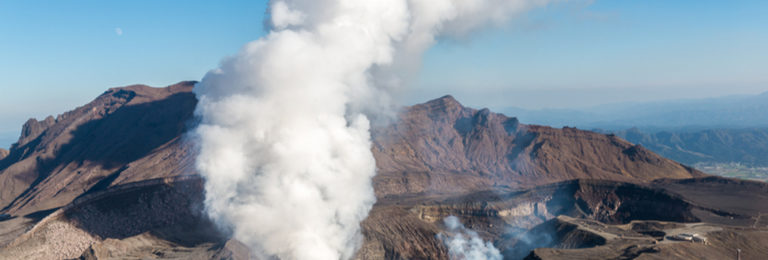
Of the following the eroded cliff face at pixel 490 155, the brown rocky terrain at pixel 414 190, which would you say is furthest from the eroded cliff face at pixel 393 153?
the brown rocky terrain at pixel 414 190

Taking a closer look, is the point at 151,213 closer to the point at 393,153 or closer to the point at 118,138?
the point at 393,153

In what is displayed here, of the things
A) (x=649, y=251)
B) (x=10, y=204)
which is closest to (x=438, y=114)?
(x=649, y=251)

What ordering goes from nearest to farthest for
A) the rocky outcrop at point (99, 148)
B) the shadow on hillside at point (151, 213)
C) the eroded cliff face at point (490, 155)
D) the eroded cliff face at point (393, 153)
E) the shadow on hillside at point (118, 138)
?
the shadow on hillside at point (151, 213) < the rocky outcrop at point (99, 148) < the eroded cliff face at point (393, 153) < the eroded cliff face at point (490, 155) < the shadow on hillside at point (118, 138)

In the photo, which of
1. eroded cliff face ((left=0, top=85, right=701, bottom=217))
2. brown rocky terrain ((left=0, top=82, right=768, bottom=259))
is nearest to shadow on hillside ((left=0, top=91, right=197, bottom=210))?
eroded cliff face ((left=0, top=85, right=701, bottom=217))

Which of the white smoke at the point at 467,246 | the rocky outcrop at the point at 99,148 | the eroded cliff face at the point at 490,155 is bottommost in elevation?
the white smoke at the point at 467,246

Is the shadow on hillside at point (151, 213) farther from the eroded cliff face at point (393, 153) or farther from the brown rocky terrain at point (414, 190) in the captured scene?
the eroded cliff face at point (393, 153)

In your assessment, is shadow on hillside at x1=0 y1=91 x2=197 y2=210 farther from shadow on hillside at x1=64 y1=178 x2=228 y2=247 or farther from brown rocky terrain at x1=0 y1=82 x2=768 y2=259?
shadow on hillside at x1=64 y1=178 x2=228 y2=247

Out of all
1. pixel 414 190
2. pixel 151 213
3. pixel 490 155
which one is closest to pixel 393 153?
pixel 414 190
